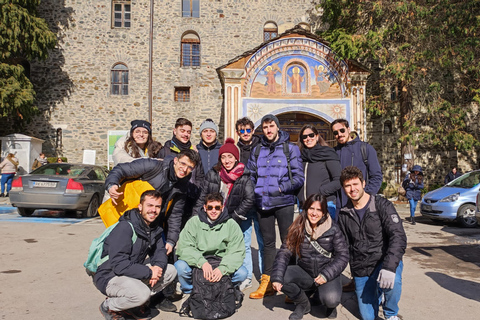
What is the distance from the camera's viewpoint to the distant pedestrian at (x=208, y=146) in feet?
15.6

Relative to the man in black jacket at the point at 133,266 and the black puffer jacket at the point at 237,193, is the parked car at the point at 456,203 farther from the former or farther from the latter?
the man in black jacket at the point at 133,266

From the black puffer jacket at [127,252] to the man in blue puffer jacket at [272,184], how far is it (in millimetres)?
1339

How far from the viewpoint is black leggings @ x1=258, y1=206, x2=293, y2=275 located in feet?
14.1

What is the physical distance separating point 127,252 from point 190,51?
57.2 feet

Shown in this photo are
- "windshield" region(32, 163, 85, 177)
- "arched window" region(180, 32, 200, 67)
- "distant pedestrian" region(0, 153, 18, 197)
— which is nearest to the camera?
"windshield" region(32, 163, 85, 177)

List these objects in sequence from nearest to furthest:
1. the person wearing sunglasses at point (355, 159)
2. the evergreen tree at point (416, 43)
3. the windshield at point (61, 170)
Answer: the person wearing sunglasses at point (355, 159)
the windshield at point (61, 170)
the evergreen tree at point (416, 43)

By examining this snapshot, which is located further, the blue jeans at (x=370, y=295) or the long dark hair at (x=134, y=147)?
the long dark hair at (x=134, y=147)

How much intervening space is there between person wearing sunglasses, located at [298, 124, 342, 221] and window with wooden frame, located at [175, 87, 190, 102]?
1558cm

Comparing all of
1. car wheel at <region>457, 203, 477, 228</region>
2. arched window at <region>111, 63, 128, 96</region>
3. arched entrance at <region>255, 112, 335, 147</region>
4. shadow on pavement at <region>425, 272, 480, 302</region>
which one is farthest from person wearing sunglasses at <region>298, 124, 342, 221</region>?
arched window at <region>111, 63, 128, 96</region>

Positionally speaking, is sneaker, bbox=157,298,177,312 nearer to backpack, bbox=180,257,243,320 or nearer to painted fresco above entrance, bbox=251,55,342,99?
backpack, bbox=180,257,243,320

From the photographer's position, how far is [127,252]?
3.25 metres

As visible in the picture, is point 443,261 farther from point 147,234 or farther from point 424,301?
point 147,234

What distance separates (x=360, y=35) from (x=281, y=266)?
12631 millimetres

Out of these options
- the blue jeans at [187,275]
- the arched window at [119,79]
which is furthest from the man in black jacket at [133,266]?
the arched window at [119,79]
